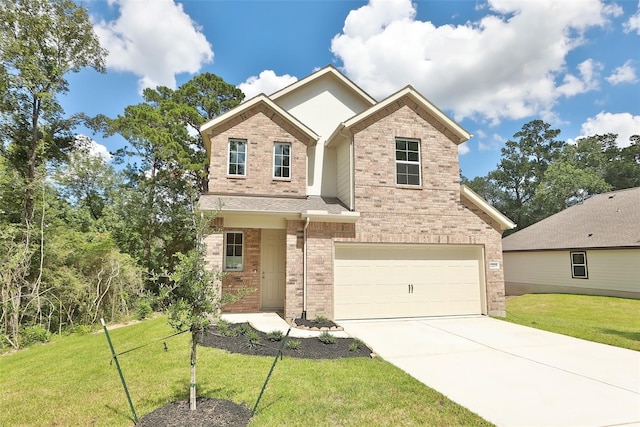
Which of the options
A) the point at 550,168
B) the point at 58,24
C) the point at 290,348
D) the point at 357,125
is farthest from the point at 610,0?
the point at 550,168

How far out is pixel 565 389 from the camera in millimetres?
5125

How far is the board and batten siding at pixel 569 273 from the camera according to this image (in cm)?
1684

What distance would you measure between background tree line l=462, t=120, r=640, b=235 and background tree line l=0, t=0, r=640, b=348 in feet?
114

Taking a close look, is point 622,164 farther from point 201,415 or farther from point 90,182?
point 90,182

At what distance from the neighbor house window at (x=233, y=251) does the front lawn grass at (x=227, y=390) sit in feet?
15.3

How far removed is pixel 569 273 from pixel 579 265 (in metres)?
0.69

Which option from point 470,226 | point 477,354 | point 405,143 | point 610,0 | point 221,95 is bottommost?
point 477,354

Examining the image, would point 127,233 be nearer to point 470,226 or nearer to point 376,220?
point 376,220

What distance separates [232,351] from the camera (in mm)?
6957

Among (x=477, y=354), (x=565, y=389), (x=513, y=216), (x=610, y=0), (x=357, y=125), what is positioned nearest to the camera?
(x=565, y=389)

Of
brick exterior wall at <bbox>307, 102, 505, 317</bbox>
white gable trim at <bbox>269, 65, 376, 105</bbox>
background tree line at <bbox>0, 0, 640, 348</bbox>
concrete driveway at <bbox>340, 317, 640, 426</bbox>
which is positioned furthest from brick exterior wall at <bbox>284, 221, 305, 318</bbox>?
white gable trim at <bbox>269, 65, 376, 105</bbox>

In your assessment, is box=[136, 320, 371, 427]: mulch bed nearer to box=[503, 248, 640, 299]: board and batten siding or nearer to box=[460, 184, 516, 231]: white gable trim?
box=[460, 184, 516, 231]: white gable trim

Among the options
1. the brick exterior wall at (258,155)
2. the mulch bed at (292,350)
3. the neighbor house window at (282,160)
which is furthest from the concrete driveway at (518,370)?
the neighbor house window at (282,160)

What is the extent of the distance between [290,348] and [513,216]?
146 feet
